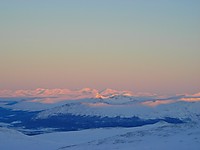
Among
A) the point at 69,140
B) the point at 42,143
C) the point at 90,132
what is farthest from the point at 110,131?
the point at 42,143

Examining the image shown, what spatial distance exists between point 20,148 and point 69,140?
2164 centimetres

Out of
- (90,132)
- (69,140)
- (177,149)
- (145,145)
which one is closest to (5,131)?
(69,140)

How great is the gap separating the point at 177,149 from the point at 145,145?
284 inches

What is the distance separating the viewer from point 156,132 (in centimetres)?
9112

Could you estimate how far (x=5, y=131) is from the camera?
390 feet

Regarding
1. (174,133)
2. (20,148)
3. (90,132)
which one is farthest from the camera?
(90,132)

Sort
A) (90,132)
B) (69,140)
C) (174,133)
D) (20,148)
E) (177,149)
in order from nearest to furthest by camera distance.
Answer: (177,149), (174,133), (20,148), (69,140), (90,132)

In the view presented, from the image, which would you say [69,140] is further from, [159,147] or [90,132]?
[159,147]

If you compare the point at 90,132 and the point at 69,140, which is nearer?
the point at 69,140

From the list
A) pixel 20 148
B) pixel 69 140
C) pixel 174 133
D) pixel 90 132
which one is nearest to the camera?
pixel 174 133

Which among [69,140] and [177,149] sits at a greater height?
[69,140]

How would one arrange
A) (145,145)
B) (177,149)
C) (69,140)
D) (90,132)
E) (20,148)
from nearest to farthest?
(177,149) < (145,145) < (20,148) < (69,140) < (90,132)

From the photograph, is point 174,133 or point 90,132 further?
point 90,132

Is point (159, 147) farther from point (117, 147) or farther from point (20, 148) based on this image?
point (20, 148)
